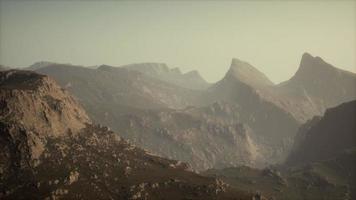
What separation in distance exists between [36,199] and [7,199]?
1517 cm

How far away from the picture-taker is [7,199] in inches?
7820

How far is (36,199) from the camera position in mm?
198250
